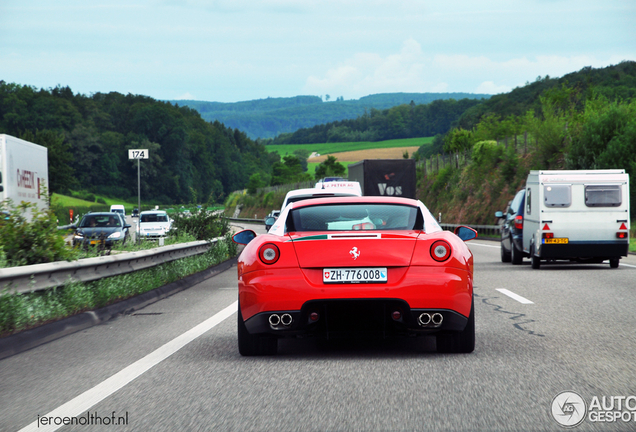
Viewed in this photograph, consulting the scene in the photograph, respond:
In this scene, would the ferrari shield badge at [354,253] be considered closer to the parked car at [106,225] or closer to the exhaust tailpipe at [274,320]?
the exhaust tailpipe at [274,320]

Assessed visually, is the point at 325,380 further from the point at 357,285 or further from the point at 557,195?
the point at 557,195

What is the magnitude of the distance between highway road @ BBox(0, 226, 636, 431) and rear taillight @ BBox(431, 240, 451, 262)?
84 cm

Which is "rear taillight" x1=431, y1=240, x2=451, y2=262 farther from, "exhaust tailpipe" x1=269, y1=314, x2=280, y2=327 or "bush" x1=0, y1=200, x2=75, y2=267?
"bush" x1=0, y1=200, x2=75, y2=267

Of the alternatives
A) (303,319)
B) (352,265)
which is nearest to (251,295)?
(303,319)

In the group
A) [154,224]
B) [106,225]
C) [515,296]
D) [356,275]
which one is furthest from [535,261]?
[154,224]

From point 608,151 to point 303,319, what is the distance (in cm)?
3033

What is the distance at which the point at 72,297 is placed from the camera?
9.09 metres

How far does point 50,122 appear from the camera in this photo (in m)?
126

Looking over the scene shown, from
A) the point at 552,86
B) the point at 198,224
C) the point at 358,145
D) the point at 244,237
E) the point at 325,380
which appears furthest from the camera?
the point at 358,145

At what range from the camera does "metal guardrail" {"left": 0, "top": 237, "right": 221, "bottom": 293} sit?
763 centimetres

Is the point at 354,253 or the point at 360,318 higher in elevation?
the point at 354,253

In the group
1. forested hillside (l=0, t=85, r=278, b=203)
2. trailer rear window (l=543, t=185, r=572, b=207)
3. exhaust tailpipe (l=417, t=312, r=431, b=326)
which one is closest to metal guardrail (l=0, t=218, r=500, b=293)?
exhaust tailpipe (l=417, t=312, r=431, b=326)

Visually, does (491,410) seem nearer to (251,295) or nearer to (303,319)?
(303,319)

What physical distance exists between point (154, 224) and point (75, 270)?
2582 cm
